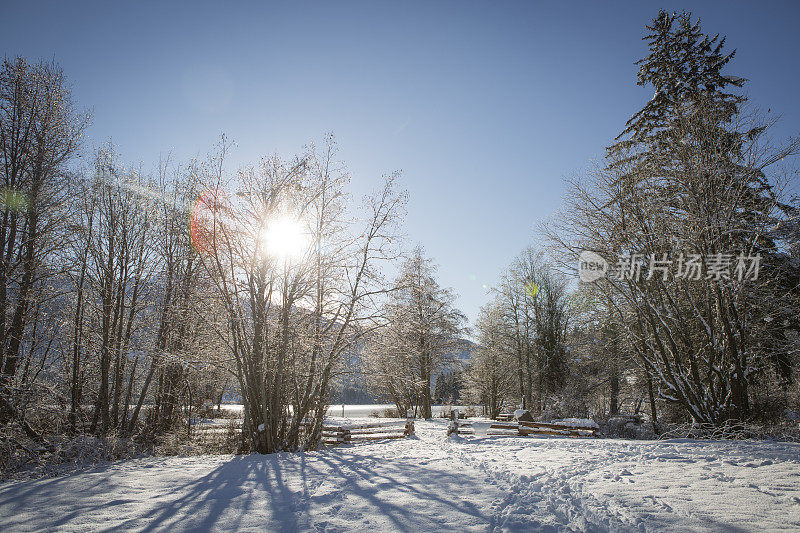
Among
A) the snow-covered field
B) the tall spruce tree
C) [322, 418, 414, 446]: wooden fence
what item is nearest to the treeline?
the tall spruce tree

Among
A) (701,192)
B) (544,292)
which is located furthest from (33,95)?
(544,292)

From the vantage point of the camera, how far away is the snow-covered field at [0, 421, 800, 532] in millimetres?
4070

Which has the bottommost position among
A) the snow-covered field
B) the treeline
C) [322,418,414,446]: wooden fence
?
[322,418,414,446]: wooden fence

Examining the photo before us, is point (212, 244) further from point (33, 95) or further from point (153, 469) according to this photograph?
point (33, 95)

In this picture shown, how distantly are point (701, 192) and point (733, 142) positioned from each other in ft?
7.68

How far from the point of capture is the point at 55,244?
11969 mm

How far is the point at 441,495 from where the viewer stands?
503 centimetres

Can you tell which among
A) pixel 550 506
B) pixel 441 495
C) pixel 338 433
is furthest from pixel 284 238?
pixel 550 506

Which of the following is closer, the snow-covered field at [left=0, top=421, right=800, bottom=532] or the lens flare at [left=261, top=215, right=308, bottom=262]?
the snow-covered field at [left=0, top=421, right=800, bottom=532]

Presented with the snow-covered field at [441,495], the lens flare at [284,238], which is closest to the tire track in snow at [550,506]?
the snow-covered field at [441,495]

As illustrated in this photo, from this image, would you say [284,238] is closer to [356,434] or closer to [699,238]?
[356,434]

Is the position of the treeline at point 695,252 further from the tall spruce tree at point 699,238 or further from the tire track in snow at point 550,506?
the tire track in snow at point 550,506

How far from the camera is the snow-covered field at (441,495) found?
4070mm

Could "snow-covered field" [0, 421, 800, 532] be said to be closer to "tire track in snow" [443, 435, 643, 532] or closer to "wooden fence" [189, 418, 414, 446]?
"tire track in snow" [443, 435, 643, 532]
